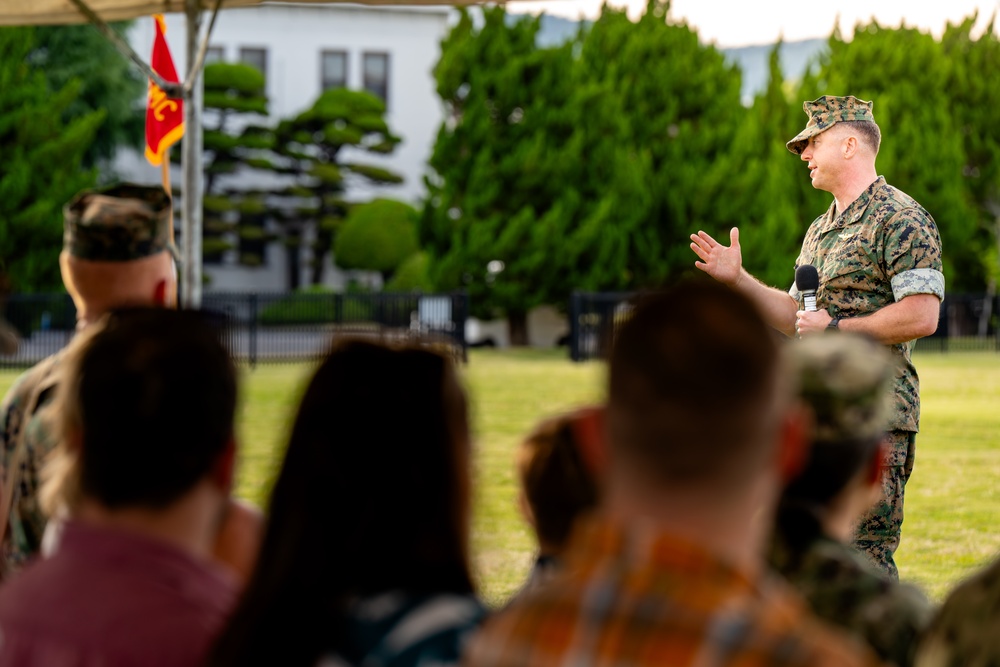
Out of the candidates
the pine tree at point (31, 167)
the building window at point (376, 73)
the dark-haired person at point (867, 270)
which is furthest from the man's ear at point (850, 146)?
the building window at point (376, 73)

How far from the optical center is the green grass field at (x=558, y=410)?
681 cm

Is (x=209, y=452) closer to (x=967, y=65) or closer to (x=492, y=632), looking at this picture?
(x=492, y=632)

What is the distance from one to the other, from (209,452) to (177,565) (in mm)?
181

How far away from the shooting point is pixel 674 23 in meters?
32.5

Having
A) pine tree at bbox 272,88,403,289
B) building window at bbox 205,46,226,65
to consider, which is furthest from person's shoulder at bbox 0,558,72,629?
building window at bbox 205,46,226,65

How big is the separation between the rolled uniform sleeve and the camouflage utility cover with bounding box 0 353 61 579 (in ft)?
10.3

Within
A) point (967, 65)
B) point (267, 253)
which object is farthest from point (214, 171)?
point (967, 65)

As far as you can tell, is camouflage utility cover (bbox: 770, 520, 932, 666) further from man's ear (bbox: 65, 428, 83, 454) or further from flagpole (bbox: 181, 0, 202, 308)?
flagpole (bbox: 181, 0, 202, 308)

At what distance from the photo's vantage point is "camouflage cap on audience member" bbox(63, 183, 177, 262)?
3.02 m

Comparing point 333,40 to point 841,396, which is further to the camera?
point 333,40

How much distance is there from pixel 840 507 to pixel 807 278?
274cm

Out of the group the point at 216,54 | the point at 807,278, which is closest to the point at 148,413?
the point at 807,278

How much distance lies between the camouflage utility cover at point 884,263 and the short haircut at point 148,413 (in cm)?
324

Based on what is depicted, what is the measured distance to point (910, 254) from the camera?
4918mm
